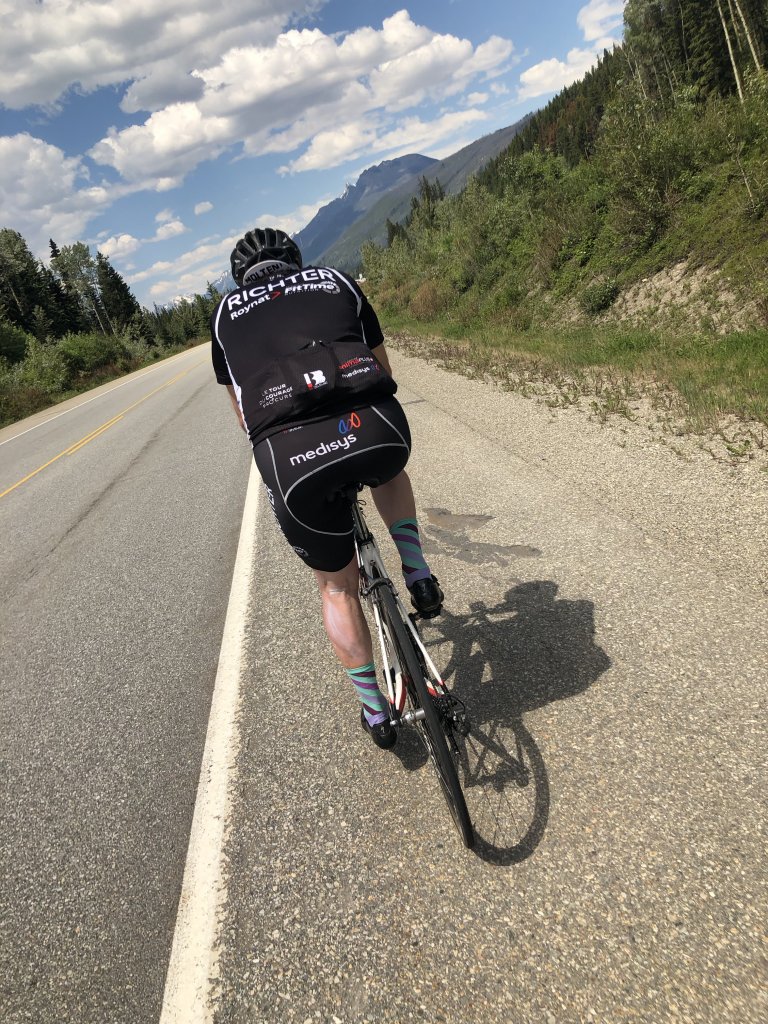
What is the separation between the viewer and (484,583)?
4.05 meters

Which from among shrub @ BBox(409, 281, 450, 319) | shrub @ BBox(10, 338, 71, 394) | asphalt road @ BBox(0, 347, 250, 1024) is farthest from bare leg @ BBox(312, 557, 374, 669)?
shrub @ BBox(10, 338, 71, 394)

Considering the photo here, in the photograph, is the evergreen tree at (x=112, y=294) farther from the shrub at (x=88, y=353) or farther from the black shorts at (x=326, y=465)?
the black shorts at (x=326, y=465)

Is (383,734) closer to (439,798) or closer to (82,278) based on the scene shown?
(439,798)

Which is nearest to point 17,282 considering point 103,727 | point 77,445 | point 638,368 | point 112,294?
point 112,294

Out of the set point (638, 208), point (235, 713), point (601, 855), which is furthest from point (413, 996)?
point (638, 208)

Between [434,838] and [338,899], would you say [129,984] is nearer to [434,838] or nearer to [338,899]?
[338,899]

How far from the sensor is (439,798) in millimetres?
2492

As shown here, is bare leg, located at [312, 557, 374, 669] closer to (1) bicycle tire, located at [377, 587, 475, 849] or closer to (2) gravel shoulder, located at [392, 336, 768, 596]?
(1) bicycle tire, located at [377, 587, 475, 849]

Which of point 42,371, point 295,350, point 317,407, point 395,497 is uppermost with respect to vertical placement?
point 42,371

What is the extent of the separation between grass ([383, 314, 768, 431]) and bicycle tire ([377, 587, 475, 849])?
4.80m

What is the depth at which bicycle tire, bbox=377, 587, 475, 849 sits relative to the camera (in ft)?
6.87

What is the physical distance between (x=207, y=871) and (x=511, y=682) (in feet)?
5.36

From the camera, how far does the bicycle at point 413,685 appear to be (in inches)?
83.4

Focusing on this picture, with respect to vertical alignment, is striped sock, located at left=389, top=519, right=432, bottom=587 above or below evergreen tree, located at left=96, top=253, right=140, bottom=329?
below
